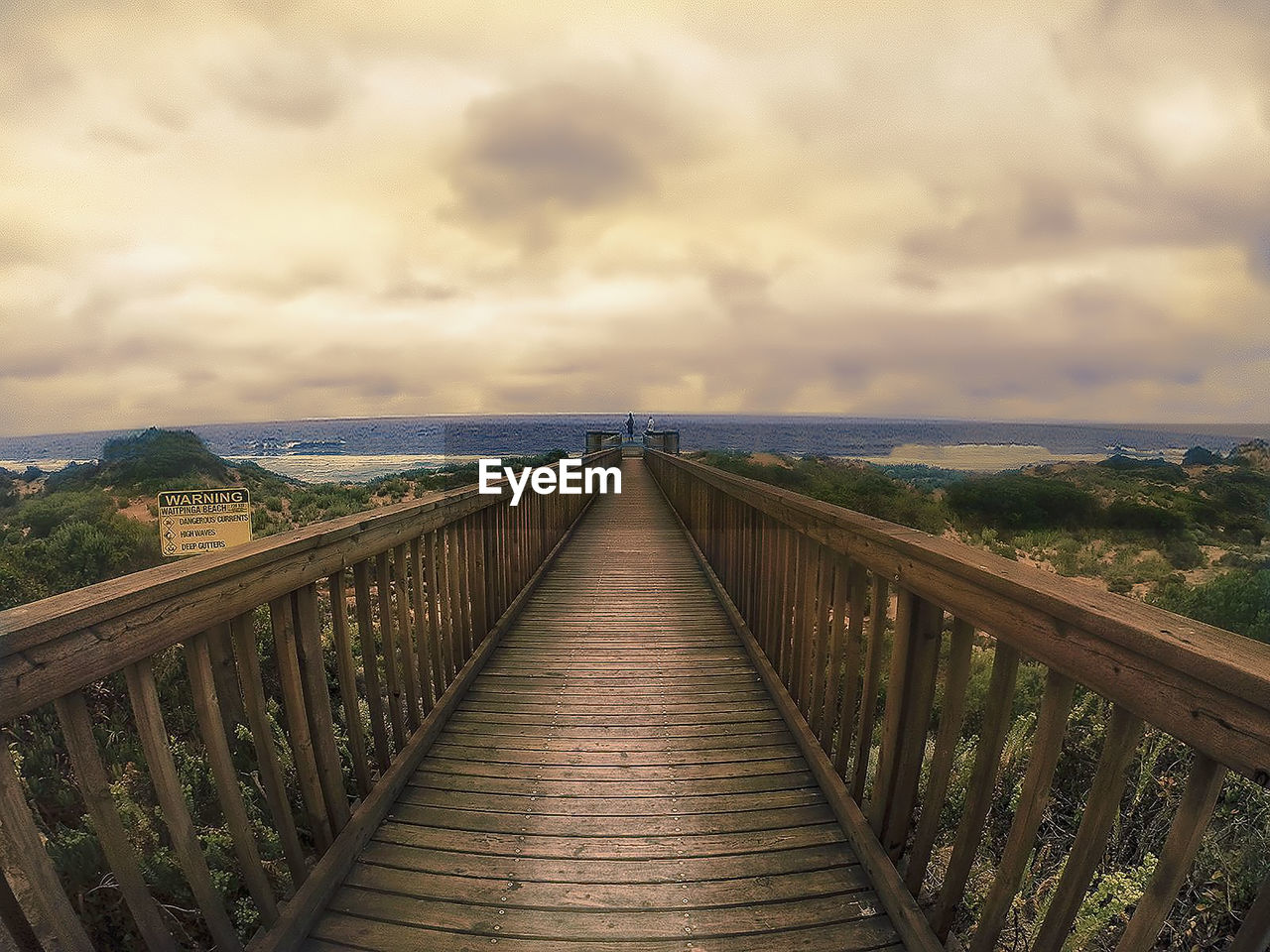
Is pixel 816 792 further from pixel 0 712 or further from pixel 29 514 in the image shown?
pixel 29 514

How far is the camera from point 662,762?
8.75 ft

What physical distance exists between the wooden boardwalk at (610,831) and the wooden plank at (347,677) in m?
0.24

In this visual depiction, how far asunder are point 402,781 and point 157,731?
1313 millimetres

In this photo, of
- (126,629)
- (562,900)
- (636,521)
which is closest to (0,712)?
(126,629)

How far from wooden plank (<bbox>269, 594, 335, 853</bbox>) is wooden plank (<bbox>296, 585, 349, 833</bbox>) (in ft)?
0.08

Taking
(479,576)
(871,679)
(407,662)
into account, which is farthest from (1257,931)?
(479,576)

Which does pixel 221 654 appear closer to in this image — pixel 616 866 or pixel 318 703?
pixel 318 703

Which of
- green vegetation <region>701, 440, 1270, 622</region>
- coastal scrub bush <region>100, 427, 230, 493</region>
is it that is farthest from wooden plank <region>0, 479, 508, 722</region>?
coastal scrub bush <region>100, 427, 230, 493</region>

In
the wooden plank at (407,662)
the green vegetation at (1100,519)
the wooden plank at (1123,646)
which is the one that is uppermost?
the wooden plank at (1123,646)

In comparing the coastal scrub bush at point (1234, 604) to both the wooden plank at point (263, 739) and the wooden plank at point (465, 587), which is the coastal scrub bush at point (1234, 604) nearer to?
the wooden plank at point (465, 587)

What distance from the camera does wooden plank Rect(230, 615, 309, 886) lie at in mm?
1589

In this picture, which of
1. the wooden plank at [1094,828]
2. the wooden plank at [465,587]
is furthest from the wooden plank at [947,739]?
the wooden plank at [465,587]

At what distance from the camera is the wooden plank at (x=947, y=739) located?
5.17 ft

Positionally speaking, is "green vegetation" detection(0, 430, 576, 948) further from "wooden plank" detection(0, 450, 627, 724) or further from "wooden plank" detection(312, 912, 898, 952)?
"wooden plank" detection(312, 912, 898, 952)
